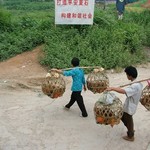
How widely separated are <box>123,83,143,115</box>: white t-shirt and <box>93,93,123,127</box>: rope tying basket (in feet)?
0.72

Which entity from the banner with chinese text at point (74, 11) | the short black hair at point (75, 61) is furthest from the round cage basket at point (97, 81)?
the banner with chinese text at point (74, 11)

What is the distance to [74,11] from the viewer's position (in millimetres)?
13203

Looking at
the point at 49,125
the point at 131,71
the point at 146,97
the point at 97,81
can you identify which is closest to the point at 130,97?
the point at 146,97

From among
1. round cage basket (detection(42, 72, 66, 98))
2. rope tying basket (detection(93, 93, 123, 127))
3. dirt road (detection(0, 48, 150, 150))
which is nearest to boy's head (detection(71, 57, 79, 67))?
round cage basket (detection(42, 72, 66, 98))

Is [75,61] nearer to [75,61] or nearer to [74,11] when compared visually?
[75,61]

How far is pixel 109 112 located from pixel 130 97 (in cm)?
51

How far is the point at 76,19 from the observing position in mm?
13367

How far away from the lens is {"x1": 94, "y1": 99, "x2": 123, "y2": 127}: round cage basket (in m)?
6.73

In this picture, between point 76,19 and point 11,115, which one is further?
point 76,19

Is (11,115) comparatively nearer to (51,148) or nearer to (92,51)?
(51,148)

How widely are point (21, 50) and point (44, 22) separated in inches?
61.3

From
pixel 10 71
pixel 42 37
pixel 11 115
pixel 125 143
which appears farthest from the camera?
pixel 42 37

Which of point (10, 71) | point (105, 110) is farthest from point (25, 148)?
point (10, 71)

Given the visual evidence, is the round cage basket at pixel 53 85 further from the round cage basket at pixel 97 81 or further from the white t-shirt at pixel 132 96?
the white t-shirt at pixel 132 96
